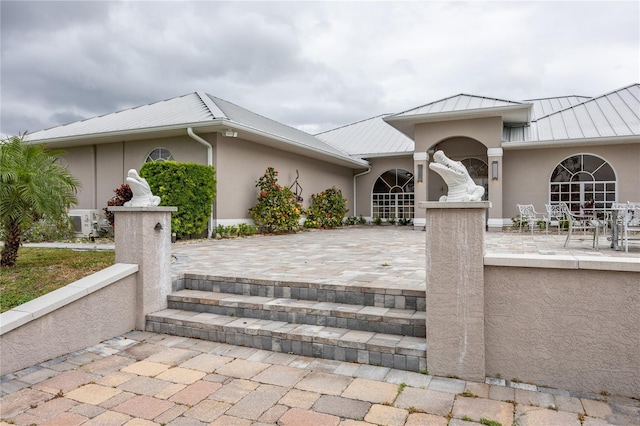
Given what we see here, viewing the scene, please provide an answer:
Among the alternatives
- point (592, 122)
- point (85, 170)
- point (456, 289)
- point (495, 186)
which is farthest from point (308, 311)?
point (592, 122)

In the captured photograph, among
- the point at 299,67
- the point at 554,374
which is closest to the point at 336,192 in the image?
the point at 299,67

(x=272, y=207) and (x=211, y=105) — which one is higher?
(x=211, y=105)

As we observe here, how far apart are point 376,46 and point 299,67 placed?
3735mm

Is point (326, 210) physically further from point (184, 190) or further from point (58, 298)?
point (58, 298)

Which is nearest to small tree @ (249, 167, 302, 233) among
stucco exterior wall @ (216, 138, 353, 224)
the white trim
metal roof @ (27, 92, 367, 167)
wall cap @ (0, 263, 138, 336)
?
stucco exterior wall @ (216, 138, 353, 224)

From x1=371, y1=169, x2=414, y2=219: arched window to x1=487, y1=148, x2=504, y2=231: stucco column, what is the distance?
3.89 metres

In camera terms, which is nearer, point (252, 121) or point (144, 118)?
point (144, 118)

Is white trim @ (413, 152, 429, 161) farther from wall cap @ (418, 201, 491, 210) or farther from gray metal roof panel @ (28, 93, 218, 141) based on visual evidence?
wall cap @ (418, 201, 491, 210)

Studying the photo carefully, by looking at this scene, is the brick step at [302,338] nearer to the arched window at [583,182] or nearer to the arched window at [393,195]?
the arched window at [583,182]

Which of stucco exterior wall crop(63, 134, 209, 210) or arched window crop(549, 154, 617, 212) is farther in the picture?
arched window crop(549, 154, 617, 212)

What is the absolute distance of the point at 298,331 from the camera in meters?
3.43

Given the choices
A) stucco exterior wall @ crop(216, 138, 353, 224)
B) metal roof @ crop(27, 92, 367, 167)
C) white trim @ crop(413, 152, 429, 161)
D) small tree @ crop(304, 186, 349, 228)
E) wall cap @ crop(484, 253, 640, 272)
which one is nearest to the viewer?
wall cap @ crop(484, 253, 640, 272)

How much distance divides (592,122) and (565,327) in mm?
12540

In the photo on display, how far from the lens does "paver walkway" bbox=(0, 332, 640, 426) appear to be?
2334 mm
